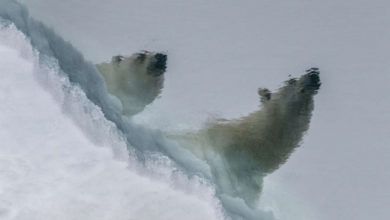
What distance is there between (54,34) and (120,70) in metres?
0.29

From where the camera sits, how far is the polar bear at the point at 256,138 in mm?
1973

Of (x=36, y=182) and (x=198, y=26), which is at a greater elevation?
(x=198, y=26)

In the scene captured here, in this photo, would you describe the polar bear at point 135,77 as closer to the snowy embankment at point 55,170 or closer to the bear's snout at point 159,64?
the bear's snout at point 159,64

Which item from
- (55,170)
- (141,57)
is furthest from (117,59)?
(55,170)

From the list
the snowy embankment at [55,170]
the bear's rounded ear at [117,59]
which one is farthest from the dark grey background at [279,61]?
the snowy embankment at [55,170]

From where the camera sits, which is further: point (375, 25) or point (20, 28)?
point (375, 25)

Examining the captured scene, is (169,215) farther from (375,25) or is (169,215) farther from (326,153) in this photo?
(375,25)

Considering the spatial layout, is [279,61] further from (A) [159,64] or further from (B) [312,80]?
(A) [159,64]

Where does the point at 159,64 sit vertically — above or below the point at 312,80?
below

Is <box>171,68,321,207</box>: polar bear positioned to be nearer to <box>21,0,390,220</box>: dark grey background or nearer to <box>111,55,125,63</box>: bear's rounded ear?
<box>21,0,390,220</box>: dark grey background

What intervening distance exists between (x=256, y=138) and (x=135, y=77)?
534 mm

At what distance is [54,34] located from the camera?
2.02 metres

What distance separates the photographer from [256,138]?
6.56 feet

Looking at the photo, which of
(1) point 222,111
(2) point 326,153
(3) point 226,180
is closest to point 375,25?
(2) point 326,153
